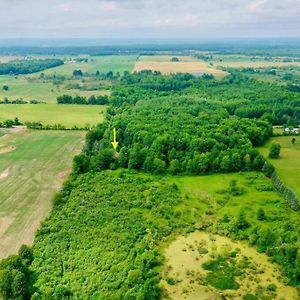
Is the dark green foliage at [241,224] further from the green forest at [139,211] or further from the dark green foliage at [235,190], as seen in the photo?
the dark green foliage at [235,190]

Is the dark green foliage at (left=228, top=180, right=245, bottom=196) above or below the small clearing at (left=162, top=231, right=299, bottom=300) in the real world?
above

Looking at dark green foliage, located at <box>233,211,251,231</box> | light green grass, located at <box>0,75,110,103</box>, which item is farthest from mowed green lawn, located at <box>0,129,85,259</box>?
light green grass, located at <box>0,75,110,103</box>

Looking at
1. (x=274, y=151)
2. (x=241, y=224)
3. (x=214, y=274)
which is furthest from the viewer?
(x=274, y=151)

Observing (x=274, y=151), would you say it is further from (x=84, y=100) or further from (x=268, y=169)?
(x=84, y=100)

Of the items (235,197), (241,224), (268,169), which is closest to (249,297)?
(241,224)

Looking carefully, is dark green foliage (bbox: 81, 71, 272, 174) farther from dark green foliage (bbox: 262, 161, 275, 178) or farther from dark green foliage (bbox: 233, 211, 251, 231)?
dark green foliage (bbox: 233, 211, 251, 231)

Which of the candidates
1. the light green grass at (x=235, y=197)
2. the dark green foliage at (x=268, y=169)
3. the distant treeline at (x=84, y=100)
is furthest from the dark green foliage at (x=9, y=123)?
the dark green foliage at (x=268, y=169)

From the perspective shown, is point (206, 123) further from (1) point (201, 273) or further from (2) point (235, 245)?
(1) point (201, 273)
